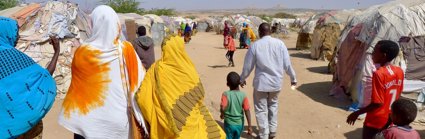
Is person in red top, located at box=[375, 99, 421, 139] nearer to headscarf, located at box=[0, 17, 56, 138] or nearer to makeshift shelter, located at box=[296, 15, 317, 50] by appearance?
headscarf, located at box=[0, 17, 56, 138]

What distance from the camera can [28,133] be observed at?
2.63 meters

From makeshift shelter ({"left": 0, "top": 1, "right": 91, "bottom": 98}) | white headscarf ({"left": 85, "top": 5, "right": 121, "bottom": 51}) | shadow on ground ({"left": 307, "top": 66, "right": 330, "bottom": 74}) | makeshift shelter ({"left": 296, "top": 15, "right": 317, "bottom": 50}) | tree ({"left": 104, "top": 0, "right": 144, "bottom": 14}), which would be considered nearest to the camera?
white headscarf ({"left": 85, "top": 5, "right": 121, "bottom": 51})

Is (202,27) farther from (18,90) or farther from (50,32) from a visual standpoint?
(18,90)

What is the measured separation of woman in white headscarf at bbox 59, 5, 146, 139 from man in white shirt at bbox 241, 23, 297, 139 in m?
2.32

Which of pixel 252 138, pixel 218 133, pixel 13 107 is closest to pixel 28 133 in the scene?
pixel 13 107

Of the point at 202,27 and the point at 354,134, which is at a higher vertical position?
the point at 354,134

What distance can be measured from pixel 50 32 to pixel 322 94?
6.49 meters

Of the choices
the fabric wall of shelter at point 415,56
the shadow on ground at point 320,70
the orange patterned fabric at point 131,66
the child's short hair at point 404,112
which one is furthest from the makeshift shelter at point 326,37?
the orange patterned fabric at point 131,66

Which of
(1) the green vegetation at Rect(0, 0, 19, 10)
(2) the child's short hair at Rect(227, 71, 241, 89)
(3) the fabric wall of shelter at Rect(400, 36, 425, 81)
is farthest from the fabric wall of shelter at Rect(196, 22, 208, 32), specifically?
(2) the child's short hair at Rect(227, 71, 241, 89)

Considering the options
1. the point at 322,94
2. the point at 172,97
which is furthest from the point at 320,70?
the point at 172,97

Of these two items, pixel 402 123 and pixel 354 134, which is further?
pixel 354 134

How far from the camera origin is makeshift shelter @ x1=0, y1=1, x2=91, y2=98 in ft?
28.7

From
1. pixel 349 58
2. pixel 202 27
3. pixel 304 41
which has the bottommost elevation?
pixel 202 27

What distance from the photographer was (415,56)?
7410 mm
